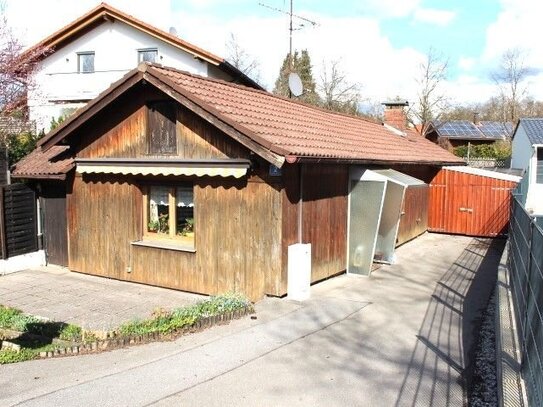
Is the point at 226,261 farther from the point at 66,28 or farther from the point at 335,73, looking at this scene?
the point at 335,73

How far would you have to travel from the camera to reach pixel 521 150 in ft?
111

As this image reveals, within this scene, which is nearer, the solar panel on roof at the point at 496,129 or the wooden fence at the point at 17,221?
the wooden fence at the point at 17,221

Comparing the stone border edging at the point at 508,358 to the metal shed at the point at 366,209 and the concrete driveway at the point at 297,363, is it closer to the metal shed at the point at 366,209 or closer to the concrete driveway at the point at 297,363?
the concrete driveway at the point at 297,363

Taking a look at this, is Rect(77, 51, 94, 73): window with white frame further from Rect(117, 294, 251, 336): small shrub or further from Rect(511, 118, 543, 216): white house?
Rect(117, 294, 251, 336): small shrub

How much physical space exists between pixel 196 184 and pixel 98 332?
3675mm

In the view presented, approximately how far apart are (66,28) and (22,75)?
955 cm

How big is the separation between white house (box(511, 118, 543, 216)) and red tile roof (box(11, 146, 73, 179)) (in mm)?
21742

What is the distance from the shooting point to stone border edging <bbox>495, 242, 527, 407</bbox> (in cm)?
491

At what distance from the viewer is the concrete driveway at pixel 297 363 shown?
5.68 metres

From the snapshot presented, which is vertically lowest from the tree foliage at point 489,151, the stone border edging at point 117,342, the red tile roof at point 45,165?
the stone border edging at point 117,342

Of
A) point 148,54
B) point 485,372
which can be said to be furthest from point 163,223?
point 148,54

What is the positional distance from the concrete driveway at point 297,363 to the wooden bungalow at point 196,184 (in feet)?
4.46

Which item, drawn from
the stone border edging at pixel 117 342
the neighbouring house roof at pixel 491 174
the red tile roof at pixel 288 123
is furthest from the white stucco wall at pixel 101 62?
the stone border edging at pixel 117 342

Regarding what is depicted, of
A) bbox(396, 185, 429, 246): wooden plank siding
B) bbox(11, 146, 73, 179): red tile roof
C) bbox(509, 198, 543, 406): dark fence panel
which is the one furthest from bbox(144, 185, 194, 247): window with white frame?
bbox(396, 185, 429, 246): wooden plank siding
